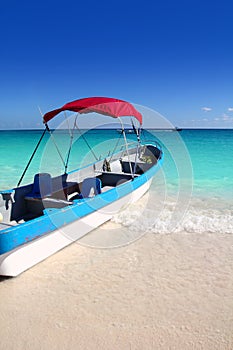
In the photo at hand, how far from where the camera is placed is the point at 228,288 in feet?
14.2

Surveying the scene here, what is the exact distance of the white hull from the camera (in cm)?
431

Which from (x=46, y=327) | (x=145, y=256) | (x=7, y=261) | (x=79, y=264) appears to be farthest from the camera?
(x=145, y=256)

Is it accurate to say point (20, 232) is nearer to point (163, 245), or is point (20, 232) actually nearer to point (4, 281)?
point (4, 281)

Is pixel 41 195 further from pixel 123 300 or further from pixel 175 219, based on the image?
pixel 175 219

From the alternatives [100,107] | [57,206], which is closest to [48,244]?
[57,206]

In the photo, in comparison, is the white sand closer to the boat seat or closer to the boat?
the boat

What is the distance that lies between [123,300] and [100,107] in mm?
4265

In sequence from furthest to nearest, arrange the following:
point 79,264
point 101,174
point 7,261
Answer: point 101,174 → point 79,264 → point 7,261

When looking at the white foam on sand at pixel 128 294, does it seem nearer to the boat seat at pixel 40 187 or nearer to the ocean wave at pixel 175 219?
the ocean wave at pixel 175 219

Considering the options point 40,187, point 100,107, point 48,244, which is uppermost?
point 100,107

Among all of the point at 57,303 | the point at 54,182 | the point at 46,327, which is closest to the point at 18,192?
→ the point at 54,182

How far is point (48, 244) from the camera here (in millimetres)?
4941

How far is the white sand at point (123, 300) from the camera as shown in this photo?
333 centimetres

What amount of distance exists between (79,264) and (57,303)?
1097 mm
